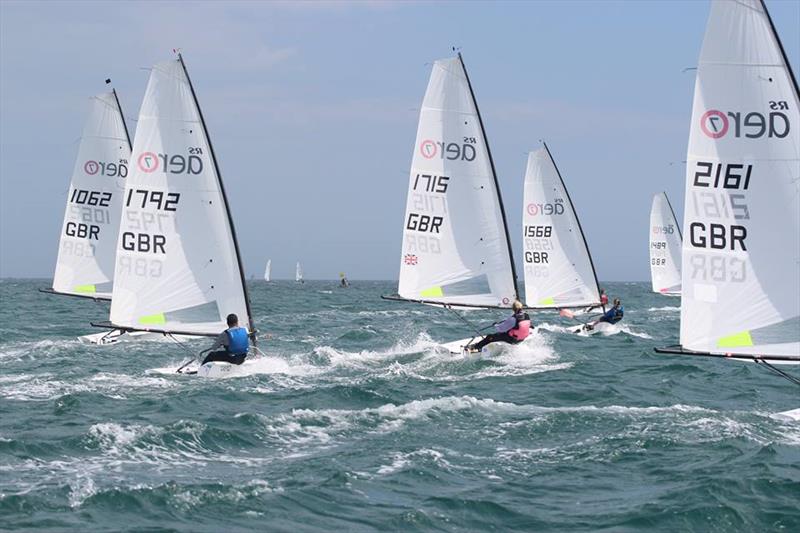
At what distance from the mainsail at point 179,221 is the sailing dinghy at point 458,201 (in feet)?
17.6

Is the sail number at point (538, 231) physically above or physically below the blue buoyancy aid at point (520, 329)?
above

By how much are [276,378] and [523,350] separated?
6202 mm

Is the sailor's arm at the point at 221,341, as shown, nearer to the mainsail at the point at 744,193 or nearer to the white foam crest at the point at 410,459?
the white foam crest at the point at 410,459

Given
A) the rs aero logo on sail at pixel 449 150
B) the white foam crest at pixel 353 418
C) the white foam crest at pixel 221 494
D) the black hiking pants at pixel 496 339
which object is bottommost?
the white foam crest at pixel 221 494

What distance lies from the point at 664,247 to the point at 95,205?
39.1m

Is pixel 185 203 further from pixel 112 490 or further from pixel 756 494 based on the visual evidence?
pixel 756 494

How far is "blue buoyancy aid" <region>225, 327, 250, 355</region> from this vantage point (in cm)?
1981

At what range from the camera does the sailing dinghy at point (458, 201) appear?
83.0 feet

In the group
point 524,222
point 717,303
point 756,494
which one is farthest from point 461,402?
point 524,222

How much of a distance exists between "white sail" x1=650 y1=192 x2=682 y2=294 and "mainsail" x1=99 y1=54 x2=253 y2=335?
44.0 meters

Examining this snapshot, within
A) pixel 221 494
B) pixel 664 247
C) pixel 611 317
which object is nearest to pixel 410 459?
pixel 221 494

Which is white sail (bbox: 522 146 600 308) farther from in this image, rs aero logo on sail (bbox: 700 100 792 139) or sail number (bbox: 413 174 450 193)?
rs aero logo on sail (bbox: 700 100 792 139)

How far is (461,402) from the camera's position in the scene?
53.2 feet

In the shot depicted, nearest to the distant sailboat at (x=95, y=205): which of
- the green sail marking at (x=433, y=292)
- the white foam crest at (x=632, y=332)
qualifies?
the green sail marking at (x=433, y=292)
